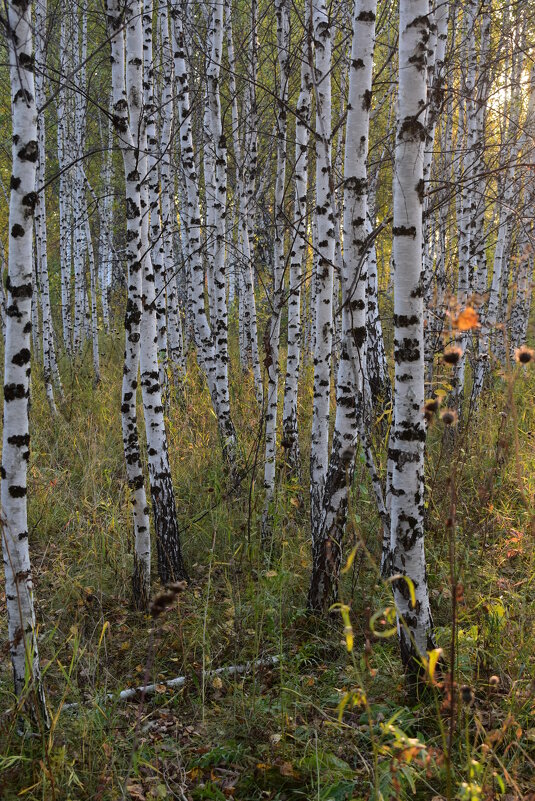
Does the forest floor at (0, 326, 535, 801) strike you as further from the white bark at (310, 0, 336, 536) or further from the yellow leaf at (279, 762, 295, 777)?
the white bark at (310, 0, 336, 536)

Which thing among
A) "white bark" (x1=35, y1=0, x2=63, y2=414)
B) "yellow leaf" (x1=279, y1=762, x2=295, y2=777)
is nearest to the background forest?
"yellow leaf" (x1=279, y1=762, x2=295, y2=777)

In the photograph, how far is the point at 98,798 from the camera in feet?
8.28

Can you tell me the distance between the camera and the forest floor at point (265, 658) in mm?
2645

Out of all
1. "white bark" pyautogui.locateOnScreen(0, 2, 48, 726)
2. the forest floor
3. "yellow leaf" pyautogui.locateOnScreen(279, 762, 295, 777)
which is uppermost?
"white bark" pyautogui.locateOnScreen(0, 2, 48, 726)

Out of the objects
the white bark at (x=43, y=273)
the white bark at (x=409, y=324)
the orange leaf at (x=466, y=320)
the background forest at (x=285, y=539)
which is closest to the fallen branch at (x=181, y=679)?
the background forest at (x=285, y=539)

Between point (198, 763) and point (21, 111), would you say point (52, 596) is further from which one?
point (21, 111)

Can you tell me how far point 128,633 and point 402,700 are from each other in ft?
6.84

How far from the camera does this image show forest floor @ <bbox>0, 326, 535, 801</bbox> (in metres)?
2.64

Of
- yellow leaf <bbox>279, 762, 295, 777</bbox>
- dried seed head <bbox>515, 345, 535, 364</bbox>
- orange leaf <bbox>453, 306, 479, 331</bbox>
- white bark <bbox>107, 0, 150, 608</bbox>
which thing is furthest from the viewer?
white bark <bbox>107, 0, 150, 608</bbox>

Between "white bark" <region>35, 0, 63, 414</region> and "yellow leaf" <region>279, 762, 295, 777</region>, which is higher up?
"white bark" <region>35, 0, 63, 414</region>

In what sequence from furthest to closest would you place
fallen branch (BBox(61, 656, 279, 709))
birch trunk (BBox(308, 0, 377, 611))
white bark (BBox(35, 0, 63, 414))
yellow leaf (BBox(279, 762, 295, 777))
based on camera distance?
white bark (BBox(35, 0, 63, 414)), fallen branch (BBox(61, 656, 279, 709)), birch trunk (BBox(308, 0, 377, 611)), yellow leaf (BBox(279, 762, 295, 777))

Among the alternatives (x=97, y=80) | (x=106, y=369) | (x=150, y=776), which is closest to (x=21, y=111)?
(x=150, y=776)

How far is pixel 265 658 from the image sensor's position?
378 centimetres

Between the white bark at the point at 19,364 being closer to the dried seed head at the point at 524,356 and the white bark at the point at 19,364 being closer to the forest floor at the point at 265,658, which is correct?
the forest floor at the point at 265,658
